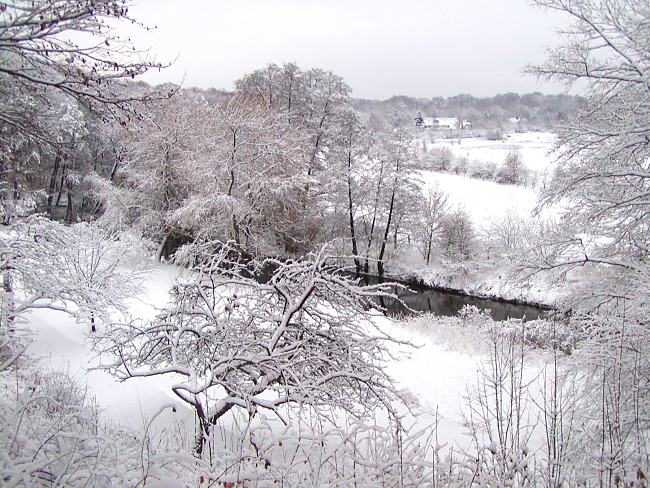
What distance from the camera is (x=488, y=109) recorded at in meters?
128

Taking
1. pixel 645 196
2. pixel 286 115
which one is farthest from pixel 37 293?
pixel 286 115

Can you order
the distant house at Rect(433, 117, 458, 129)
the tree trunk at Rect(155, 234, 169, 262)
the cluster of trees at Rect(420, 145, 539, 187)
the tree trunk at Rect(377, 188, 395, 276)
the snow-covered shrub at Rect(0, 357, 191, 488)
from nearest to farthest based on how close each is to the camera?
the snow-covered shrub at Rect(0, 357, 191, 488) → the tree trunk at Rect(155, 234, 169, 262) → the tree trunk at Rect(377, 188, 395, 276) → the cluster of trees at Rect(420, 145, 539, 187) → the distant house at Rect(433, 117, 458, 129)

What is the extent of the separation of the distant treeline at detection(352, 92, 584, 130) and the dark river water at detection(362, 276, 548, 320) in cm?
6993

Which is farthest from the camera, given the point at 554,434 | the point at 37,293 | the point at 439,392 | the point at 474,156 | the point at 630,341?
the point at 474,156

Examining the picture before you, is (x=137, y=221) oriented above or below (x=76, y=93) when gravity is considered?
below

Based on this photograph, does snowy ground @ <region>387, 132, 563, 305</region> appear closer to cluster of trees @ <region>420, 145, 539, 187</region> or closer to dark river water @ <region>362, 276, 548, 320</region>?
dark river water @ <region>362, 276, 548, 320</region>

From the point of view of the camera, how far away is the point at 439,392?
33.6ft

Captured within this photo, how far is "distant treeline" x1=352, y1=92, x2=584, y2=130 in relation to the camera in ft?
322

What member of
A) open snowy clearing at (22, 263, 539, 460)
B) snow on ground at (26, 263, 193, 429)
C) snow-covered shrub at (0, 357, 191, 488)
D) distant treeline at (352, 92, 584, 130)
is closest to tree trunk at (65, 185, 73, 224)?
open snowy clearing at (22, 263, 539, 460)

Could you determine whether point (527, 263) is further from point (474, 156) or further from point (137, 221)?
point (474, 156)

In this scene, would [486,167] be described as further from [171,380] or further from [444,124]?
[444,124]

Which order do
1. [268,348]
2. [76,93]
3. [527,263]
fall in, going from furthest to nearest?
[527,263]
[268,348]
[76,93]

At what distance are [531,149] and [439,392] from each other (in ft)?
180

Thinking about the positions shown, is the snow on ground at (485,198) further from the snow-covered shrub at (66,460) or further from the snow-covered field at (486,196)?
the snow-covered shrub at (66,460)
